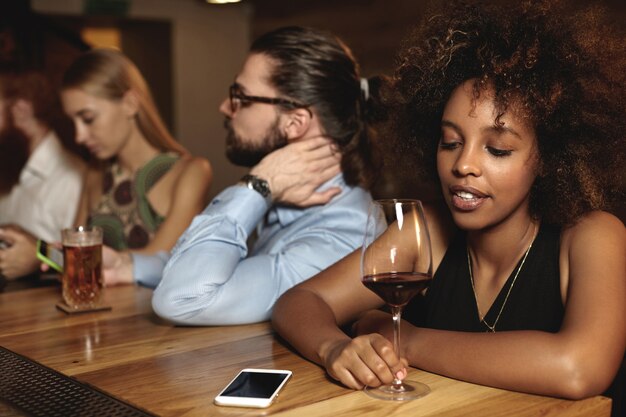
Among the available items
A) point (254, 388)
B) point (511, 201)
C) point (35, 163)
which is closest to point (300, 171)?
point (511, 201)

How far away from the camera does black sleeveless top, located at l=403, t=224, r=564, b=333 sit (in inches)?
59.2

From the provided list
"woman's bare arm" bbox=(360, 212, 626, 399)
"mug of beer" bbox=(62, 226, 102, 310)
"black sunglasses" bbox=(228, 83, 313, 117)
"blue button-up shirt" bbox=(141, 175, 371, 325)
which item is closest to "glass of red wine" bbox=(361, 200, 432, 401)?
"woman's bare arm" bbox=(360, 212, 626, 399)

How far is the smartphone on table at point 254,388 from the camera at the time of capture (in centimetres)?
114

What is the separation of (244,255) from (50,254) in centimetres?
62

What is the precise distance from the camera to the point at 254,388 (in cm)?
119

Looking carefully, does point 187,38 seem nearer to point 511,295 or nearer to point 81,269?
point 81,269

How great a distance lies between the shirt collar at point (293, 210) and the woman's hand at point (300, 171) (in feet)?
0.06

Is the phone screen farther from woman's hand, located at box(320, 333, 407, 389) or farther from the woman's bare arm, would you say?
the woman's bare arm

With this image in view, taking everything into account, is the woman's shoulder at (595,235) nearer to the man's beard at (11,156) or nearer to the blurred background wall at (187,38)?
the man's beard at (11,156)

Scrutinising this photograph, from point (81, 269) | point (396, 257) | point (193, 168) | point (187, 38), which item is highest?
point (187, 38)

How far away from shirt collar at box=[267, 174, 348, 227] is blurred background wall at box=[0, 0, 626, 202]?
138 inches

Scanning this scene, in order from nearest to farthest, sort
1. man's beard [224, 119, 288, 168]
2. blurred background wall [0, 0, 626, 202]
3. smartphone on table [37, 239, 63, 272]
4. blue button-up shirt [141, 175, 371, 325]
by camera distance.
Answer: blue button-up shirt [141, 175, 371, 325]
smartphone on table [37, 239, 63, 272]
man's beard [224, 119, 288, 168]
blurred background wall [0, 0, 626, 202]

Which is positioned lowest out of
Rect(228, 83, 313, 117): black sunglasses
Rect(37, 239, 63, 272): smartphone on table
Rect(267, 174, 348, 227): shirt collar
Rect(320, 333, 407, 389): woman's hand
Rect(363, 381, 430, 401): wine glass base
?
Rect(37, 239, 63, 272): smartphone on table

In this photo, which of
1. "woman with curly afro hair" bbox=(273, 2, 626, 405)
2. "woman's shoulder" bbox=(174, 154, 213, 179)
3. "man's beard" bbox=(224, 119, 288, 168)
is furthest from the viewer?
"woman's shoulder" bbox=(174, 154, 213, 179)
